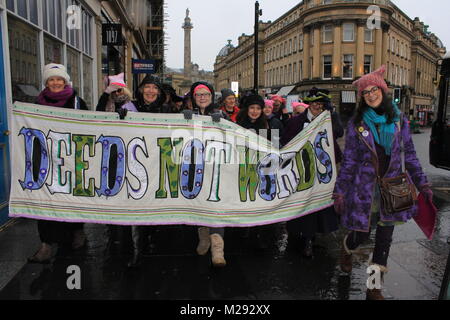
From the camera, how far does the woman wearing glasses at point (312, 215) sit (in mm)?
4371

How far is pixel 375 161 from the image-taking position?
135 inches

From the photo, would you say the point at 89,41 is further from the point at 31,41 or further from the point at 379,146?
the point at 379,146

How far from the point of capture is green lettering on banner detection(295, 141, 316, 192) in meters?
4.26

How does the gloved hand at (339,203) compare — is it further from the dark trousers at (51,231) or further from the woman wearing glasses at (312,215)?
the dark trousers at (51,231)

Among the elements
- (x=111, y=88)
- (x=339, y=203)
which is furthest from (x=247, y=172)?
(x=111, y=88)

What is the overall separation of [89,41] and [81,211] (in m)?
8.17

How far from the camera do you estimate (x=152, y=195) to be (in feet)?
13.3

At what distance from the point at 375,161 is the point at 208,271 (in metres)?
1.87

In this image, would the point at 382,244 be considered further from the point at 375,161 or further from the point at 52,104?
the point at 52,104

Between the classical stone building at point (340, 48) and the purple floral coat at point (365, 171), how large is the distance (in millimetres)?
39658

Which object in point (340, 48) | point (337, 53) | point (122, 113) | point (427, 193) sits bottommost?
Answer: point (427, 193)
